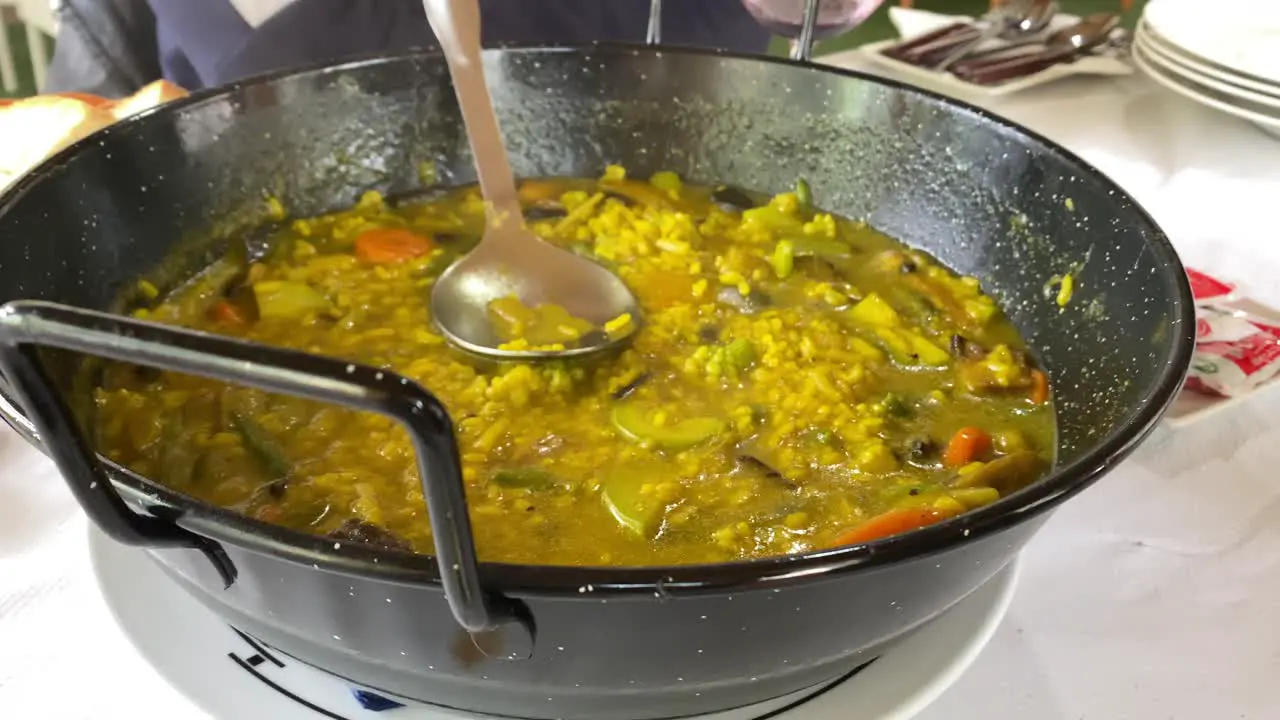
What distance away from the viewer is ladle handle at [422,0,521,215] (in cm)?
158

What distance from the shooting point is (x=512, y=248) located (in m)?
1.61

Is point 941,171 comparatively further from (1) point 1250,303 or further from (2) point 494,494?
(2) point 494,494

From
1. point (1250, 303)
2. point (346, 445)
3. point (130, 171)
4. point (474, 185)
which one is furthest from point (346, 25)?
point (1250, 303)

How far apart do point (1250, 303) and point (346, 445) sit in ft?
4.99

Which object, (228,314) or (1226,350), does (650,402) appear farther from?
(1226,350)

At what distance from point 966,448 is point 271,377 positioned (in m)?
0.96

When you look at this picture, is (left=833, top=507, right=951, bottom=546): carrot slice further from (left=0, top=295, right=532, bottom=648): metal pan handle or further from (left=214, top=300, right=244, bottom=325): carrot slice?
(left=214, top=300, right=244, bottom=325): carrot slice

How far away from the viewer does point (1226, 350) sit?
1623 millimetres

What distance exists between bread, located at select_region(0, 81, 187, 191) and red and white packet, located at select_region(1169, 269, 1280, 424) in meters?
1.78

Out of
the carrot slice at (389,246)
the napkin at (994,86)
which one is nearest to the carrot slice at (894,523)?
the carrot slice at (389,246)

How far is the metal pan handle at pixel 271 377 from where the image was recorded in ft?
1.80

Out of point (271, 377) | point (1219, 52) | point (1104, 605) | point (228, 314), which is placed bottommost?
point (1104, 605)

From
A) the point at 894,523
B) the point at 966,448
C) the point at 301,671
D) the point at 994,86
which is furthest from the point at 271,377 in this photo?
the point at 994,86

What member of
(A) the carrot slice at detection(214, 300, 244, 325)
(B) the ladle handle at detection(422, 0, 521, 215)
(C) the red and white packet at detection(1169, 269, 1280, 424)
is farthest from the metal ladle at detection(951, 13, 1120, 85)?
(A) the carrot slice at detection(214, 300, 244, 325)
